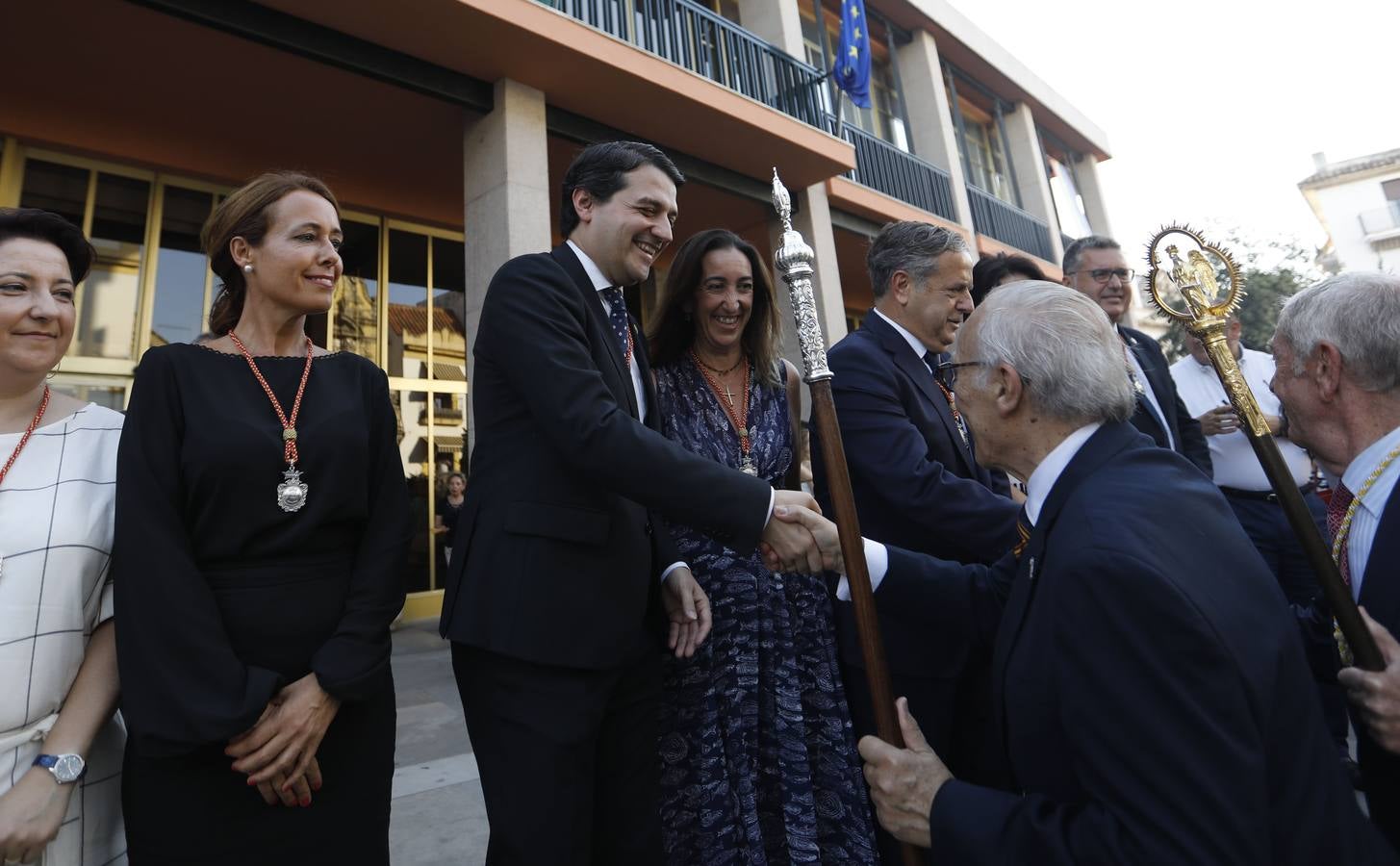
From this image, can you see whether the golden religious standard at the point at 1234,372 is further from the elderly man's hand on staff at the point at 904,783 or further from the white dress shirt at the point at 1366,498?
the elderly man's hand on staff at the point at 904,783

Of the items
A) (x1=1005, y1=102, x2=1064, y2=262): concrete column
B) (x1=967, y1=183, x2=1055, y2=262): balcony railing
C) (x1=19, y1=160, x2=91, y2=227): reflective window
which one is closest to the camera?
(x1=19, y1=160, x2=91, y2=227): reflective window

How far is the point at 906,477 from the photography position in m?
1.92

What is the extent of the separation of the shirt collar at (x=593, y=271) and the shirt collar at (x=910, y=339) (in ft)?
3.19

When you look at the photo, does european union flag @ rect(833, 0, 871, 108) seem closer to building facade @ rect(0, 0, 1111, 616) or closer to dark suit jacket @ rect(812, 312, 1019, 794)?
building facade @ rect(0, 0, 1111, 616)

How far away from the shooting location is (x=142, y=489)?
138 centimetres

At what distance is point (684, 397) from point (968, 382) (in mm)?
1151

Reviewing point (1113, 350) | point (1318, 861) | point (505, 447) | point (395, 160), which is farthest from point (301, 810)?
point (395, 160)

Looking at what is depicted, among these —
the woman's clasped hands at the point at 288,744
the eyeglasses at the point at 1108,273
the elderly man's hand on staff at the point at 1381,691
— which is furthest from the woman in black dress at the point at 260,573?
the eyeglasses at the point at 1108,273

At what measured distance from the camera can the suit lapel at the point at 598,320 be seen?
5.76 feet

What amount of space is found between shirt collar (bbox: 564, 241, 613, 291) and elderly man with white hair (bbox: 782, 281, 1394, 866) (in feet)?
3.33

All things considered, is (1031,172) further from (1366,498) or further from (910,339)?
(1366,498)

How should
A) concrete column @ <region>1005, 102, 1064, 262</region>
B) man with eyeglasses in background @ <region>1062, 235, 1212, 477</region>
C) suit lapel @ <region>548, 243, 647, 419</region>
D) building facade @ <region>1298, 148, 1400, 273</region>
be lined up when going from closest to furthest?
suit lapel @ <region>548, 243, 647, 419</region> → man with eyeglasses in background @ <region>1062, 235, 1212, 477</region> → concrete column @ <region>1005, 102, 1064, 262</region> → building facade @ <region>1298, 148, 1400, 273</region>

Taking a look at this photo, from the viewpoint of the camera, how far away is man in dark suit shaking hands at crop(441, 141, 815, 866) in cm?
146

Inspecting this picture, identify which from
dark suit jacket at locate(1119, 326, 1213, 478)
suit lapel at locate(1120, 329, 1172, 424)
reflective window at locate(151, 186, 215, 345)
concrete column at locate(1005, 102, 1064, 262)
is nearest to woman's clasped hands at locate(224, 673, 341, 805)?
dark suit jacket at locate(1119, 326, 1213, 478)
